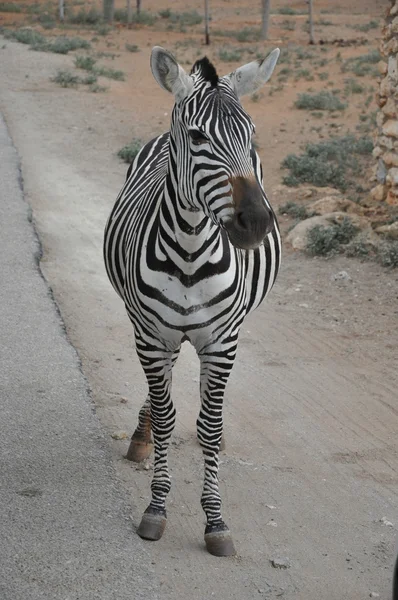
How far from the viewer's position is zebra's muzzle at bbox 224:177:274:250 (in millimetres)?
3393

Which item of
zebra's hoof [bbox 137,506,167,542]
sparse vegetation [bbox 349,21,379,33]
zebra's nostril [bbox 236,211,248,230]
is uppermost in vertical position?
zebra's nostril [bbox 236,211,248,230]

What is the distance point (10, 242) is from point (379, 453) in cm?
481

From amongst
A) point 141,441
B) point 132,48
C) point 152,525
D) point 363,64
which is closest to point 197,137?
point 152,525

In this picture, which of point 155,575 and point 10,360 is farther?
point 10,360

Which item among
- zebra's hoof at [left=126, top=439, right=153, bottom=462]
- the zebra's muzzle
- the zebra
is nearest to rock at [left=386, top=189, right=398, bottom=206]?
the zebra

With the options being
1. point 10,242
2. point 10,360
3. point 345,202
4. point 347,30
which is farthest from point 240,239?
point 347,30

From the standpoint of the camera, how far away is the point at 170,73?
148 inches

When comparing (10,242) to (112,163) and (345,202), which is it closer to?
(345,202)

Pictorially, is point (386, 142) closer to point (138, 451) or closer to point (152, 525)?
point (138, 451)

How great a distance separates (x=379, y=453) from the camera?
5.43m

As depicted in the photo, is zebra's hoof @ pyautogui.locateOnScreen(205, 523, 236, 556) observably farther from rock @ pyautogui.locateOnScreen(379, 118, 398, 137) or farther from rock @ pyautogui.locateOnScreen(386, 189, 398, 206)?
rock @ pyautogui.locateOnScreen(379, 118, 398, 137)

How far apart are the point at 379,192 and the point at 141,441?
705 cm

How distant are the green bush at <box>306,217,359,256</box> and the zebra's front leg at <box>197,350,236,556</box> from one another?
544cm

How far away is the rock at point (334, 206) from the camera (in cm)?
1065
